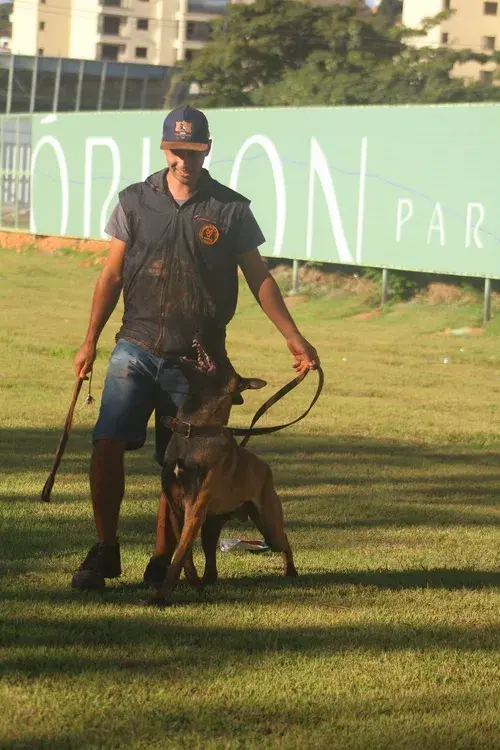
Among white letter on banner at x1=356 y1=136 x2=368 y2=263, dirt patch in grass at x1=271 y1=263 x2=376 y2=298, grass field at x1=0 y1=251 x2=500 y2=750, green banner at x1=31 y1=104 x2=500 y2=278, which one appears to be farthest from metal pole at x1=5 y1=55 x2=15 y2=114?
grass field at x1=0 y1=251 x2=500 y2=750

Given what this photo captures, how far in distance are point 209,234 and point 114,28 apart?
440 ft

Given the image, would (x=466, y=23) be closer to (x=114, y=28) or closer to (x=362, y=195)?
(x=114, y=28)

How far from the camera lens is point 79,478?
11.1m

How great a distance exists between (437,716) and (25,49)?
133 m

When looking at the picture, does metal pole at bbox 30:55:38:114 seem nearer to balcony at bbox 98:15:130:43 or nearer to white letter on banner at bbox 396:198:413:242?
white letter on banner at bbox 396:198:413:242

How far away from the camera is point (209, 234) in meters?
7.06

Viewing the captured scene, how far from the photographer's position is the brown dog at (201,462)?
22.0 feet

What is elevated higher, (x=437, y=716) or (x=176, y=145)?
(x=176, y=145)

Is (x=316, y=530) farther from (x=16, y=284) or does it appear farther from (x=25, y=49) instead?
(x=25, y=49)

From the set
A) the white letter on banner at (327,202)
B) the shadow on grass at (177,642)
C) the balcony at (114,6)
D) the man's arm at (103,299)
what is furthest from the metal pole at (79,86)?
the shadow on grass at (177,642)

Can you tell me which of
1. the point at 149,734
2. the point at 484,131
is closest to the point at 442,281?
the point at 484,131

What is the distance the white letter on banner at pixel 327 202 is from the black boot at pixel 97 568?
24990 mm

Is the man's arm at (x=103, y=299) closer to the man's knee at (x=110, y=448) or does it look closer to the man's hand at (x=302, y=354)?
the man's knee at (x=110, y=448)

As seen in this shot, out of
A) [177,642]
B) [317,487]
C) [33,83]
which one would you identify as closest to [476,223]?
[317,487]
